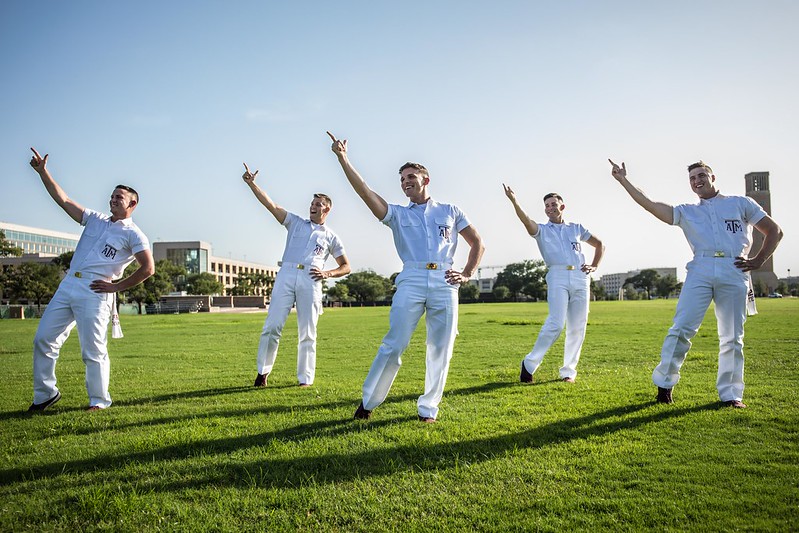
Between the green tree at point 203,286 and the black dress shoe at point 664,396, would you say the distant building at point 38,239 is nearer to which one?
the green tree at point 203,286

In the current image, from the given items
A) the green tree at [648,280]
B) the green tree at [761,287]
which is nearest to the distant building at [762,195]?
the green tree at [761,287]

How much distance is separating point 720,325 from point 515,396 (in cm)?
289

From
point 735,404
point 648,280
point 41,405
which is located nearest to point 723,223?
point 735,404

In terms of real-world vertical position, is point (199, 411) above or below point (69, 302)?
below

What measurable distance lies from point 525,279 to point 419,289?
488ft

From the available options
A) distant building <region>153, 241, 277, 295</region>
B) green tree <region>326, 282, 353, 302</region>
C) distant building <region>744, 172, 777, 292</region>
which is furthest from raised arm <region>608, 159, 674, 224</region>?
distant building <region>744, 172, 777, 292</region>

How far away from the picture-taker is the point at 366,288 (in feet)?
488

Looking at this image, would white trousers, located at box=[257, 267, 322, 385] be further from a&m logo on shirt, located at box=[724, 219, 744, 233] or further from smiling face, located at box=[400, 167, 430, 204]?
a&m logo on shirt, located at box=[724, 219, 744, 233]

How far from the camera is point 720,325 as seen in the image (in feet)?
23.2

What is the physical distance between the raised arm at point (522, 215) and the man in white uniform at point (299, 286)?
129 inches

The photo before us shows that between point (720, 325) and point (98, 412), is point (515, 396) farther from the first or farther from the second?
point (98, 412)

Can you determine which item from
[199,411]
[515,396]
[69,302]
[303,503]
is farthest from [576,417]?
[69,302]

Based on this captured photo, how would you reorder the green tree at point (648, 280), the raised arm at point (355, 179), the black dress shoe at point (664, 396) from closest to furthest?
the raised arm at point (355, 179) → the black dress shoe at point (664, 396) → the green tree at point (648, 280)

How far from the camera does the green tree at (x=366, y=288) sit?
14825 centimetres
